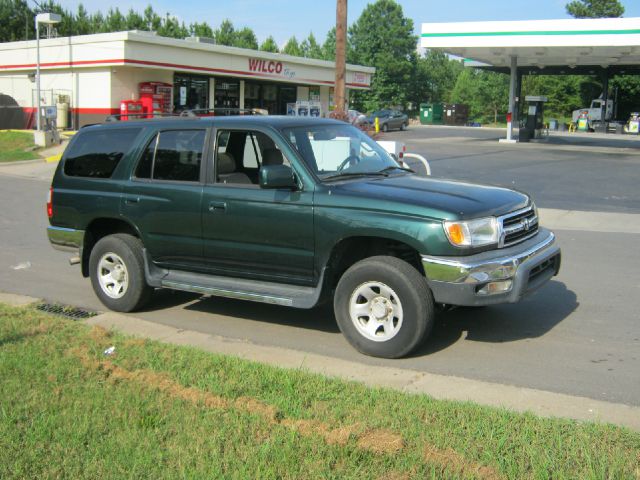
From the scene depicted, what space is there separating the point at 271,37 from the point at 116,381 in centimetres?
9220

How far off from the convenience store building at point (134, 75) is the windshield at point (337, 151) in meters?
23.8

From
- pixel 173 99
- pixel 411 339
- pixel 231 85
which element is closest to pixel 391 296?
pixel 411 339

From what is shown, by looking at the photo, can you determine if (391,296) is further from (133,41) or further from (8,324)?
(133,41)

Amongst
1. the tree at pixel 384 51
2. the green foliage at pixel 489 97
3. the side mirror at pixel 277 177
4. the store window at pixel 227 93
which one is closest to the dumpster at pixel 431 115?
the green foliage at pixel 489 97

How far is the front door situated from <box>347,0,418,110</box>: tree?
7451cm

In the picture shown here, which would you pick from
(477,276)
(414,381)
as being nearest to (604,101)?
(477,276)

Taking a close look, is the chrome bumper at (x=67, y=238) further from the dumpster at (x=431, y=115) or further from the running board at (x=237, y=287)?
the dumpster at (x=431, y=115)

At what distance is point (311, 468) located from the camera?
368 cm

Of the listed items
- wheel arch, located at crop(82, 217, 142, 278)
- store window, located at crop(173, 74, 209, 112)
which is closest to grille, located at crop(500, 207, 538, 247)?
wheel arch, located at crop(82, 217, 142, 278)

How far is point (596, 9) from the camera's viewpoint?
87.1 meters

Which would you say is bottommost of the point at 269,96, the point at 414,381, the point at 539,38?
the point at 414,381

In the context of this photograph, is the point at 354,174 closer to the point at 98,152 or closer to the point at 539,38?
the point at 98,152

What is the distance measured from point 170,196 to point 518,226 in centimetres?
322

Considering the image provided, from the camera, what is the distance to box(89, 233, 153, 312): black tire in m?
7.00
